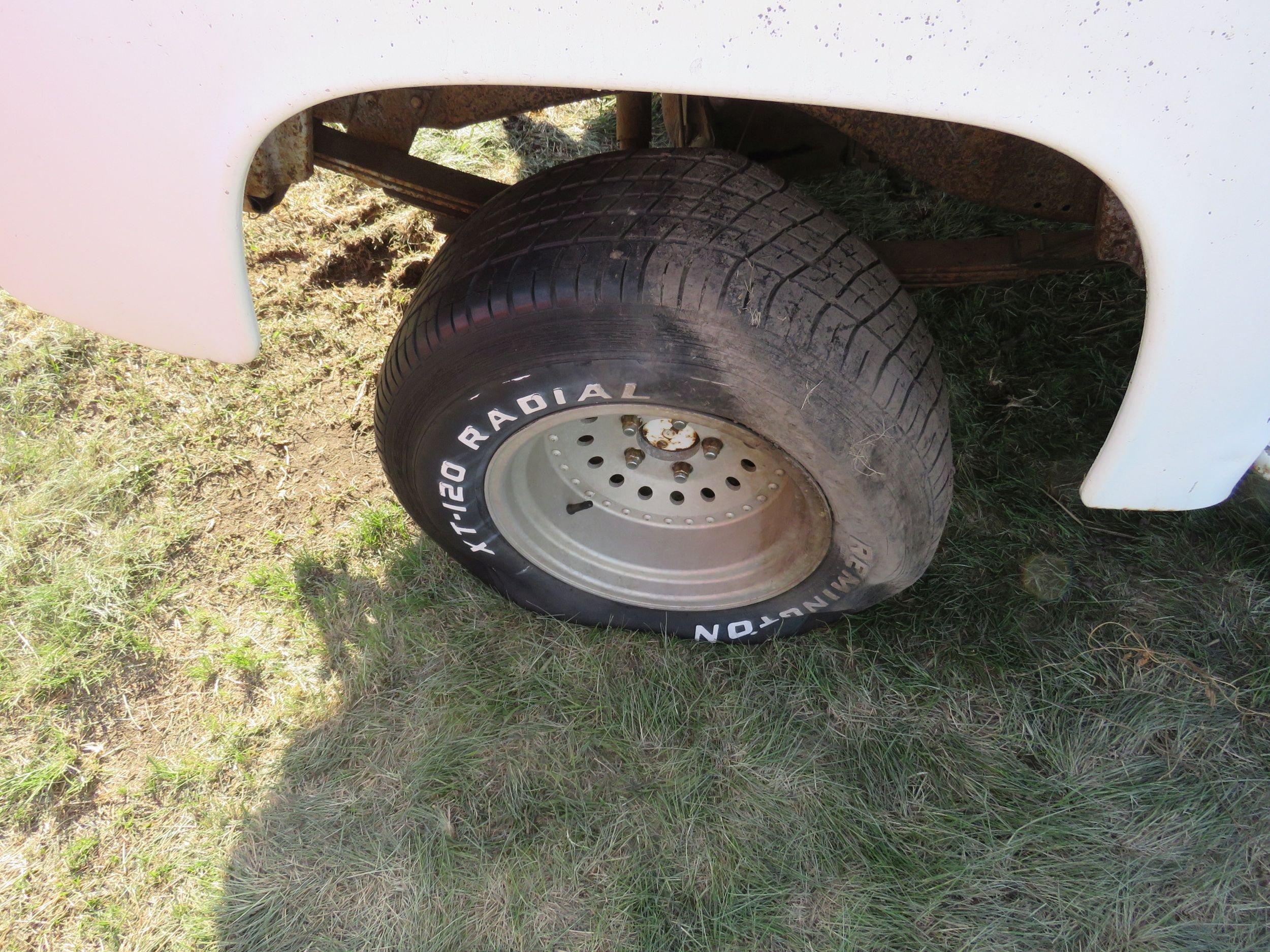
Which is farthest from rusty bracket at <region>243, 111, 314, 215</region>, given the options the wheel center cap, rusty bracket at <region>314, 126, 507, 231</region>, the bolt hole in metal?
the wheel center cap

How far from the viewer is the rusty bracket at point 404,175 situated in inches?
84.5

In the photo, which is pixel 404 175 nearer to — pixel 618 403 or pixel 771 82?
pixel 618 403

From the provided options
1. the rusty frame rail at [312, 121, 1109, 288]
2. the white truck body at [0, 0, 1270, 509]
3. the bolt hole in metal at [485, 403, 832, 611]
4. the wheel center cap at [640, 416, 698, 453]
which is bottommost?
the bolt hole in metal at [485, 403, 832, 611]

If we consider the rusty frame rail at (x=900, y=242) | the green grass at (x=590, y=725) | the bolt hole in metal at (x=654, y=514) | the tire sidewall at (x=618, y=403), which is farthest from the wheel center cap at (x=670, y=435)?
the rusty frame rail at (x=900, y=242)

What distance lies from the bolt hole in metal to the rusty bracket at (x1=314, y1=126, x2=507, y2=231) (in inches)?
27.8

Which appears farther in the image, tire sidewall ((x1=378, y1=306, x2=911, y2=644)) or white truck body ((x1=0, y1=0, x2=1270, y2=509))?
tire sidewall ((x1=378, y1=306, x2=911, y2=644))

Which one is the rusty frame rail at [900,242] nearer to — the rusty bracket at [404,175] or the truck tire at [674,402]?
the rusty bracket at [404,175]

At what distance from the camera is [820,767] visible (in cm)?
209

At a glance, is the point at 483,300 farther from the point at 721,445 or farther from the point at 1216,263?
the point at 1216,263

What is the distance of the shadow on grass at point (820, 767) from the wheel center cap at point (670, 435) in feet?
1.91

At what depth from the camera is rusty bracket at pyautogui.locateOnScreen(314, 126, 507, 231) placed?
2.15 meters

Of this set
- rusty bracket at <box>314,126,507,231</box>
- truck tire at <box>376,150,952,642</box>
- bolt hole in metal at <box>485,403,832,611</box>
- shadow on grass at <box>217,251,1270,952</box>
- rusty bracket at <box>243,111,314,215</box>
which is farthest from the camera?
rusty bracket at <box>314,126,507,231</box>

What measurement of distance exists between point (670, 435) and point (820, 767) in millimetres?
905

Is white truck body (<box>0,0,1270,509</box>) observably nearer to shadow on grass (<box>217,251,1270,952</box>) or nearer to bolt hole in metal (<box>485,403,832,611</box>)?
bolt hole in metal (<box>485,403,832,611</box>)
